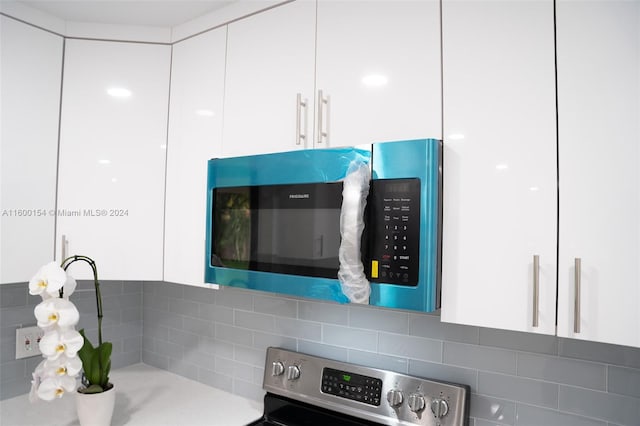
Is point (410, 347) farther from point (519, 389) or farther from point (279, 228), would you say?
point (279, 228)

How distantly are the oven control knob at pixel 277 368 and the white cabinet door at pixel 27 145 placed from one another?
2.90 ft

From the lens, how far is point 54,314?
121 cm

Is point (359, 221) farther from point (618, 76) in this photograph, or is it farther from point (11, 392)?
point (11, 392)

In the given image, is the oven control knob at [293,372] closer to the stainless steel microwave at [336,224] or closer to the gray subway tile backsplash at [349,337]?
the gray subway tile backsplash at [349,337]

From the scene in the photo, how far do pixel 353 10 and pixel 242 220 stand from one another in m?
0.67

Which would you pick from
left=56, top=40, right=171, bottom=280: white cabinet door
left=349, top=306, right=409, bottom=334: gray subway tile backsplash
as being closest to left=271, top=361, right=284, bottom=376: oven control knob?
left=349, top=306, right=409, bottom=334: gray subway tile backsplash

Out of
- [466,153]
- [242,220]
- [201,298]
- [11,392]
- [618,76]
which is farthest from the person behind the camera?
[201,298]

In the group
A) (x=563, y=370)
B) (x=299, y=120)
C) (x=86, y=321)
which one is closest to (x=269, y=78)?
(x=299, y=120)

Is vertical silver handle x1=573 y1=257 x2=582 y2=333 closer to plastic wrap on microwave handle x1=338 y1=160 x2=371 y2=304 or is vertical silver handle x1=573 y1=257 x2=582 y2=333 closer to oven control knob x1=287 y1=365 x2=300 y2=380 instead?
plastic wrap on microwave handle x1=338 y1=160 x2=371 y2=304

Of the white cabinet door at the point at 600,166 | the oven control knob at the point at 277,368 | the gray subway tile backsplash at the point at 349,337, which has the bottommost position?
the oven control knob at the point at 277,368

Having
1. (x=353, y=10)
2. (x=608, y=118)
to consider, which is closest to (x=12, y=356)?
(x=353, y=10)

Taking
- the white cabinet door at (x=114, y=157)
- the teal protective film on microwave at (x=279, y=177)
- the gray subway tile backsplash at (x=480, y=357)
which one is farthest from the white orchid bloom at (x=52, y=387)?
the gray subway tile backsplash at (x=480, y=357)

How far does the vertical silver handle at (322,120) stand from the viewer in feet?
3.86

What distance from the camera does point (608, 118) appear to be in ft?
2.74
